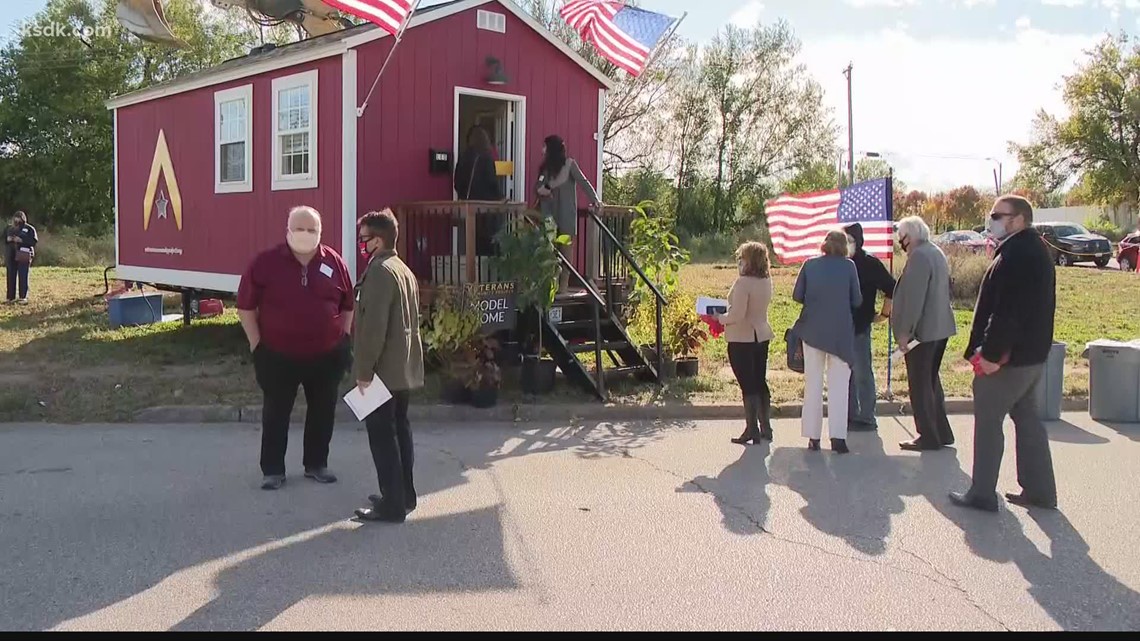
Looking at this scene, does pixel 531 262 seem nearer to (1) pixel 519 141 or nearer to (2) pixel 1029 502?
(1) pixel 519 141

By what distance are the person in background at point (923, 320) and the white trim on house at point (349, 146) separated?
5.34 meters

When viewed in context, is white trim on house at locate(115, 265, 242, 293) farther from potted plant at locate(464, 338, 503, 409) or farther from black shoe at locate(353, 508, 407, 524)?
black shoe at locate(353, 508, 407, 524)

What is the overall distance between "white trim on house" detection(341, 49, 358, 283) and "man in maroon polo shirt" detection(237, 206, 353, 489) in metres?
3.79

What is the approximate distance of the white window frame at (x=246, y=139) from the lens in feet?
37.9

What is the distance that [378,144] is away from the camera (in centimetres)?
1018

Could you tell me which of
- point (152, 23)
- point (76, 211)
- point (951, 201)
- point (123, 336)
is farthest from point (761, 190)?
point (123, 336)

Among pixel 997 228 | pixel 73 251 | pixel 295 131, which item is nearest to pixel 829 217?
pixel 997 228

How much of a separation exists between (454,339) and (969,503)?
4747 millimetres

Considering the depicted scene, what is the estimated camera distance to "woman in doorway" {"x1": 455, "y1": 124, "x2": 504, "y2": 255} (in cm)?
1009

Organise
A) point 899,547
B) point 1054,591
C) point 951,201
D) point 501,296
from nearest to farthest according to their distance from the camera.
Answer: point 1054,591 → point 899,547 → point 501,296 → point 951,201

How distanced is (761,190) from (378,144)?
3752 cm

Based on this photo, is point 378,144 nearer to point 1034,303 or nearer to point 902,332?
point 902,332

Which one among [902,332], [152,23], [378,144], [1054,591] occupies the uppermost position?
[152,23]

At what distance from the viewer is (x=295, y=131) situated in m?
10.8
